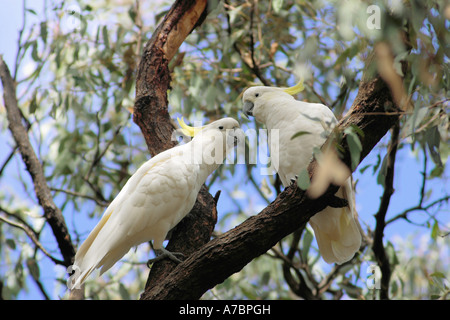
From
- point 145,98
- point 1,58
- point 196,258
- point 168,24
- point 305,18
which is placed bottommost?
point 196,258

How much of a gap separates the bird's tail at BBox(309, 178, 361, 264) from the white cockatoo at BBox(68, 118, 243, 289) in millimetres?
597

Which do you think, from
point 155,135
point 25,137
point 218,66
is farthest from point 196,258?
point 218,66

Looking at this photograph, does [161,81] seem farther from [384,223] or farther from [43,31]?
[384,223]

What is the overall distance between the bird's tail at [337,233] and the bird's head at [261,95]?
0.56 metres

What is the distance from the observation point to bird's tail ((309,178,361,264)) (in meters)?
2.21

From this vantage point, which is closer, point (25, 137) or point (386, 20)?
→ point (386, 20)

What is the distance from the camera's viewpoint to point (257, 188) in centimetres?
351

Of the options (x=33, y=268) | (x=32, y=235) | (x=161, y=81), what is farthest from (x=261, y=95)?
(x=33, y=268)

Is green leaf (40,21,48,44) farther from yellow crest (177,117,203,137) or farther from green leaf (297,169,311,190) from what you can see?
green leaf (297,169,311,190)

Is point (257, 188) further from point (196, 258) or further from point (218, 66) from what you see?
point (196, 258)

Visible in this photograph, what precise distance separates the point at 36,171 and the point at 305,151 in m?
1.56

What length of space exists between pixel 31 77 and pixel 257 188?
1763 mm

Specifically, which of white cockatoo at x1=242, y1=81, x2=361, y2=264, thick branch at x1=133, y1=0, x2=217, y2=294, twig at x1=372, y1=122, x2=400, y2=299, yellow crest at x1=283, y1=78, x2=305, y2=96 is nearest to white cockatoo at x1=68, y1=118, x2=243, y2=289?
thick branch at x1=133, y1=0, x2=217, y2=294

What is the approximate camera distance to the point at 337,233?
2.28 m
